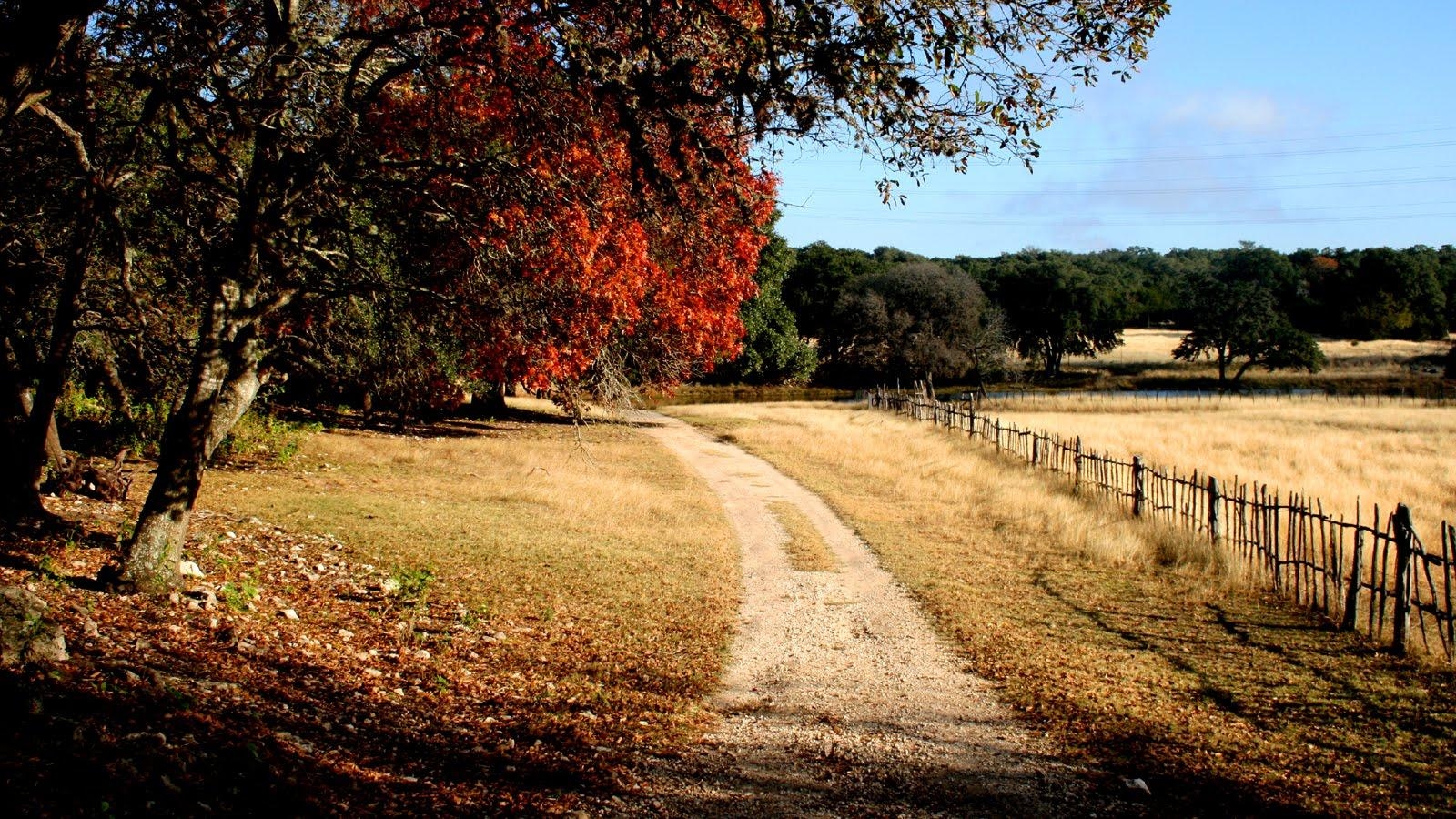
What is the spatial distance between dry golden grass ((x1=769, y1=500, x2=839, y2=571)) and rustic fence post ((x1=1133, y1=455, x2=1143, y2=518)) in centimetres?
568

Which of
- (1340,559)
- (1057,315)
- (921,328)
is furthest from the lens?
(1057,315)

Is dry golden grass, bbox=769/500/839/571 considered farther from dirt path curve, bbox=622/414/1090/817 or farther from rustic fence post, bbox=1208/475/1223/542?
rustic fence post, bbox=1208/475/1223/542

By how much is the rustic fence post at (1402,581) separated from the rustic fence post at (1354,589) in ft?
→ 1.39

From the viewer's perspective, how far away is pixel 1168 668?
8789 mm

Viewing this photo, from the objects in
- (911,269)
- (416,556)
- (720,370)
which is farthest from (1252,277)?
(416,556)

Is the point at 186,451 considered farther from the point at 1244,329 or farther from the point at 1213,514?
the point at 1244,329

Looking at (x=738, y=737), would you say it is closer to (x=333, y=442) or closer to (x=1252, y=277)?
(x=333, y=442)

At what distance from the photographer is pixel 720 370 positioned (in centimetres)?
6519

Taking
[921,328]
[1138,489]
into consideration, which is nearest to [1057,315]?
[921,328]

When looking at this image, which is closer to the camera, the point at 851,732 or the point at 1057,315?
the point at 851,732

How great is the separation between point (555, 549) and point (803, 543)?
3.97 metres

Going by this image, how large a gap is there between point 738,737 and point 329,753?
8.88 ft

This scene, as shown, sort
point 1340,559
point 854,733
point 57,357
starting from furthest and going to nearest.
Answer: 1. point 1340,559
2. point 57,357
3. point 854,733

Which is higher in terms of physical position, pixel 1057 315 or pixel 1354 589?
pixel 1057 315
